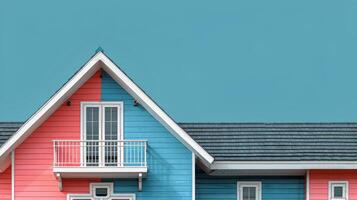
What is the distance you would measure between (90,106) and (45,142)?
1.61 m

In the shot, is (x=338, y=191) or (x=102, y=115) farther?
(x=338, y=191)

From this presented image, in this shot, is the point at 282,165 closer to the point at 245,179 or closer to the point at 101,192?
the point at 245,179

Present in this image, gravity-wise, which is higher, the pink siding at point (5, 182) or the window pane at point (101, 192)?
the pink siding at point (5, 182)

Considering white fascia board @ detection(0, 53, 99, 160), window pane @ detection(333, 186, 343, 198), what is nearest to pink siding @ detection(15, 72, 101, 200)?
white fascia board @ detection(0, 53, 99, 160)

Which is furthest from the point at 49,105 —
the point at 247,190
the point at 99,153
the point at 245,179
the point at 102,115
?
the point at 247,190

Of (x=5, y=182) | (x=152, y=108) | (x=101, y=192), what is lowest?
(x=101, y=192)

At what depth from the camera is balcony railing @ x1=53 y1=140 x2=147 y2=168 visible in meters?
22.4

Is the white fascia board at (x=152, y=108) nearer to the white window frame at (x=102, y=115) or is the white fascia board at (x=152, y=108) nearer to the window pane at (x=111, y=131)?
the white window frame at (x=102, y=115)

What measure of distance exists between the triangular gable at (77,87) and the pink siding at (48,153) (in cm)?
26

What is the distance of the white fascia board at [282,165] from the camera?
77.3 feet

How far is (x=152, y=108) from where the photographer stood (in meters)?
22.0

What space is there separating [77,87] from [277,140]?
6.62m

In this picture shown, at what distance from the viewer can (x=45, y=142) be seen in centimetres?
2264

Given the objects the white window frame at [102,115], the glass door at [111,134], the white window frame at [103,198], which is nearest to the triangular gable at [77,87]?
the white window frame at [102,115]
